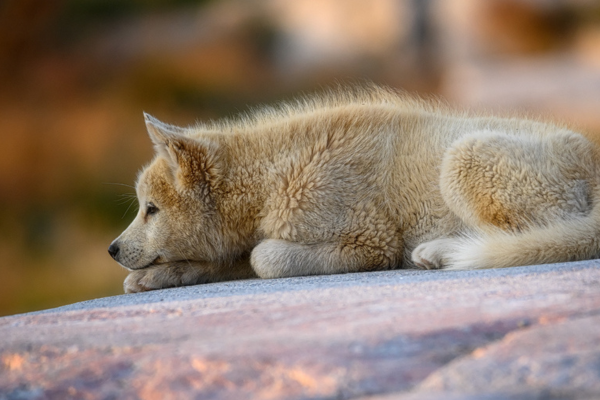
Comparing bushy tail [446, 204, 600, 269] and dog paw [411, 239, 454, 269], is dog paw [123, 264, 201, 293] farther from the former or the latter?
bushy tail [446, 204, 600, 269]

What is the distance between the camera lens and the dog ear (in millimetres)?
4633

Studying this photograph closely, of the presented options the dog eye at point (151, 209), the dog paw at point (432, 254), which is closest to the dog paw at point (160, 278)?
the dog eye at point (151, 209)

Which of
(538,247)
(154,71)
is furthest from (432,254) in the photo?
(154,71)

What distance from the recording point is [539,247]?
12.7 feet

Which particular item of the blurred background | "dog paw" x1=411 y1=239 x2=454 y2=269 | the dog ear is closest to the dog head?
the dog ear

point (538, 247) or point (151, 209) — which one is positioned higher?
point (151, 209)

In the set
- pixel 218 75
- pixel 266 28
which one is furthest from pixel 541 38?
pixel 218 75

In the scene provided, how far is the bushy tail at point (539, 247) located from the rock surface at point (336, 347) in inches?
31.8

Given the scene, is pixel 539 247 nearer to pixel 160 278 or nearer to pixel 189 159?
pixel 189 159

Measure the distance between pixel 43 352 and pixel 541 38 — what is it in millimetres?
10471

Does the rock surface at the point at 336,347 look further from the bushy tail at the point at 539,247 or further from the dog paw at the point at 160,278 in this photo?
the dog paw at the point at 160,278

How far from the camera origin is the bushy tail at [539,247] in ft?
12.7

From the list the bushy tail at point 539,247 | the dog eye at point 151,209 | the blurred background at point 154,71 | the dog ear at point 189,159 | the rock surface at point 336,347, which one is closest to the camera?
the rock surface at point 336,347

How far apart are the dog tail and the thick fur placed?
12cm
